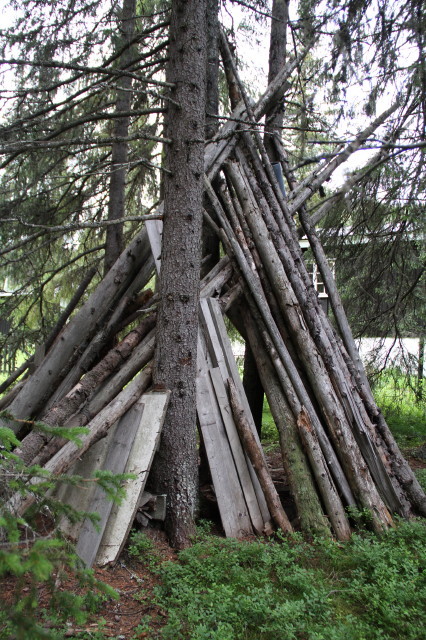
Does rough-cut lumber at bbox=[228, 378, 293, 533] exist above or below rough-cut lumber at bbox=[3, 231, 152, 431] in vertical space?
below

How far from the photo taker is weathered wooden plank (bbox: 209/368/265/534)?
14.7 ft

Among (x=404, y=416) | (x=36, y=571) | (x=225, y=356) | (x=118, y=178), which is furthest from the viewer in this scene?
(x=404, y=416)

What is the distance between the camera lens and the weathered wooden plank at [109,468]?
12.1ft

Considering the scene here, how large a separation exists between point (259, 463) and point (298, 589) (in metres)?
1.19

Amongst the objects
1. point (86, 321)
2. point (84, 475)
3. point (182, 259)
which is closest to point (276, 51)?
point (182, 259)

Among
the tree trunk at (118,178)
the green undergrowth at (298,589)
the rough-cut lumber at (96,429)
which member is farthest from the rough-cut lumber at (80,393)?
the tree trunk at (118,178)

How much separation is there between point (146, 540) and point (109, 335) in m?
2.14

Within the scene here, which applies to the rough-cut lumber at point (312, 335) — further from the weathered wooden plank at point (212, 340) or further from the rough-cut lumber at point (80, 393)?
the rough-cut lumber at point (80, 393)

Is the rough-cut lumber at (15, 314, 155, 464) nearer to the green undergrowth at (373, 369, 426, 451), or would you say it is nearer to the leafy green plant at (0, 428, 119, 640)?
the leafy green plant at (0, 428, 119, 640)

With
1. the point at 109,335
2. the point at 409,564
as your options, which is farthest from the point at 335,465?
the point at 109,335

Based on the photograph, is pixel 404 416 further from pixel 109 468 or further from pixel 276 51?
pixel 109 468

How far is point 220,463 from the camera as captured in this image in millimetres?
4512

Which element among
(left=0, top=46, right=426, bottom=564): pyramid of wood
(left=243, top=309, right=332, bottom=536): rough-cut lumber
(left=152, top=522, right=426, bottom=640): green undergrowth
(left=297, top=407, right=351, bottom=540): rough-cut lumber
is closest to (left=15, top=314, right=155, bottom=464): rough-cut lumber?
(left=0, top=46, right=426, bottom=564): pyramid of wood

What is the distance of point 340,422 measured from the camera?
4.79 m
